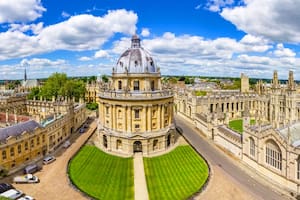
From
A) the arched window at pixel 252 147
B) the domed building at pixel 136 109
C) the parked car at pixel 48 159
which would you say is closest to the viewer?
the arched window at pixel 252 147

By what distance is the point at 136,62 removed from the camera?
153 feet

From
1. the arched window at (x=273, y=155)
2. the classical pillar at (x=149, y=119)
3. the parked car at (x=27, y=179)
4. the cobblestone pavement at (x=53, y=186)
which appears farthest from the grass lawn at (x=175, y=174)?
the parked car at (x=27, y=179)

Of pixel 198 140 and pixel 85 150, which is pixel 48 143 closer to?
pixel 85 150

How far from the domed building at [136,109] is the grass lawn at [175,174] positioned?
3864 millimetres

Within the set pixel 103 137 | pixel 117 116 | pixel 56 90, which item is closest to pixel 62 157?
pixel 103 137

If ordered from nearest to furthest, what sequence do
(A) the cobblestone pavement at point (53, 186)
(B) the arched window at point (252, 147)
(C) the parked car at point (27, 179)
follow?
(A) the cobblestone pavement at point (53, 186) < (C) the parked car at point (27, 179) < (B) the arched window at point (252, 147)

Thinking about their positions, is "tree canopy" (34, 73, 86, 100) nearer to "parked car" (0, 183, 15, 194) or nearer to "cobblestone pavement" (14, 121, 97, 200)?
"cobblestone pavement" (14, 121, 97, 200)

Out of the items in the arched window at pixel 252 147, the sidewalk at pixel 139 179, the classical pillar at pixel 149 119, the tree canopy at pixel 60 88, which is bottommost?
the sidewalk at pixel 139 179

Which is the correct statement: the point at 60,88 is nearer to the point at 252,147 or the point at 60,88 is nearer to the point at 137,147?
the point at 137,147

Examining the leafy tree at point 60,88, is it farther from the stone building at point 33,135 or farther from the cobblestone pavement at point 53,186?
the cobblestone pavement at point 53,186

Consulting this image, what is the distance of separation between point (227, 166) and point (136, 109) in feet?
59.6

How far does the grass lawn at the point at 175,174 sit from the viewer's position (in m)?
30.8

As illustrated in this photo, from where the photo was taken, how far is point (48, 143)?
45.5 meters

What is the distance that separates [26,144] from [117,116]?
621 inches
